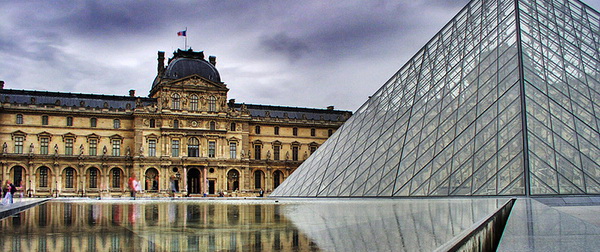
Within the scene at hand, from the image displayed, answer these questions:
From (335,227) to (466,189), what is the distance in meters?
9.11

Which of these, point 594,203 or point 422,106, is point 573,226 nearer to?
point 594,203

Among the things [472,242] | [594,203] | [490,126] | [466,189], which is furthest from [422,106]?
[472,242]

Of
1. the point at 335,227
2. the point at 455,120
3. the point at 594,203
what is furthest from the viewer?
the point at 455,120

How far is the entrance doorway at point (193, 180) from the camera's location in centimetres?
5784

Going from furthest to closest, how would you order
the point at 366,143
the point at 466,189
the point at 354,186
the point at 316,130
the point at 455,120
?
the point at 316,130
the point at 366,143
the point at 354,186
the point at 455,120
the point at 466,189

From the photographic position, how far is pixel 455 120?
787 inches

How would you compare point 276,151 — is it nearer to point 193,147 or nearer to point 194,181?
point 194,181

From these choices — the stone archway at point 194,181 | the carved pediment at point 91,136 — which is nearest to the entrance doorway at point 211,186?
the stone archway at point 194,181

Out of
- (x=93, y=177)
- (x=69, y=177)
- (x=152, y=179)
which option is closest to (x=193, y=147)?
(x=152, y=179)

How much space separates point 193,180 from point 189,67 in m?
10.7

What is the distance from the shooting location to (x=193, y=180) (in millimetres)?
58500

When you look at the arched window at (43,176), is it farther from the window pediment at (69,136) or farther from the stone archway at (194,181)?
the stone archway at (194,181)

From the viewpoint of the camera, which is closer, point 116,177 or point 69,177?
point 69,177

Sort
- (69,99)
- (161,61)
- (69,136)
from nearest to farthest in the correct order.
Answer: (69,136)
(69,99)
(161,61)
